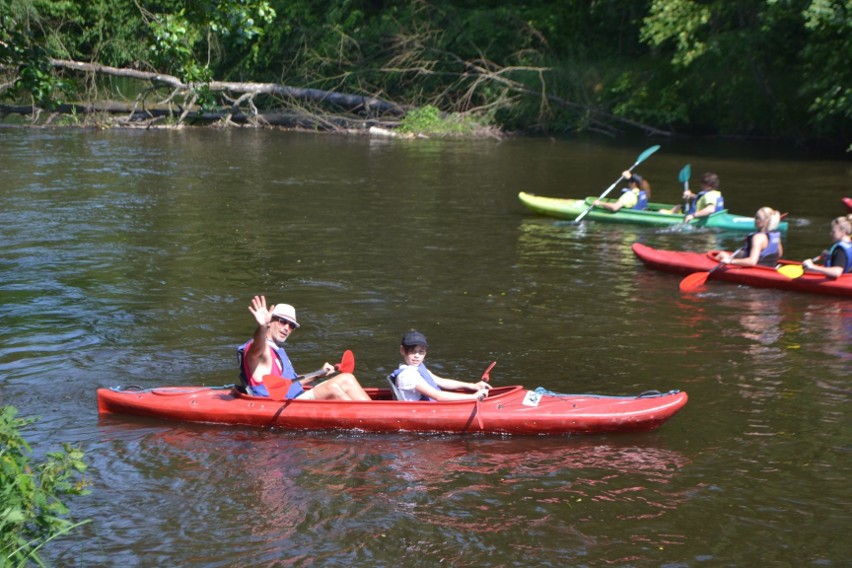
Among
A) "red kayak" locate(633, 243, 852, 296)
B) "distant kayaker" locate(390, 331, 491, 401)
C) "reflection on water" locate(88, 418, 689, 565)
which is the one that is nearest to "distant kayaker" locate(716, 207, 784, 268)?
"red kayak" locate(633, 243, 852, 296)

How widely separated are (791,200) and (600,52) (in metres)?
12.8

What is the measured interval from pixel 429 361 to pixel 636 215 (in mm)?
7225

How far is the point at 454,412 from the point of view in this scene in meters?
7.66

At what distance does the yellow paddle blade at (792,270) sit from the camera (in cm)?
1155

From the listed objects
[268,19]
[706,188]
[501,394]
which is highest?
[268,19]

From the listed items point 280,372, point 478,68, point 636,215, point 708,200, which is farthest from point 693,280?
point 478,68

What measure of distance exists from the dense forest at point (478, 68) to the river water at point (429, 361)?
604cm

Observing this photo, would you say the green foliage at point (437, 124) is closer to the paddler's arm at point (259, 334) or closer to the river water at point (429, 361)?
the river water at point (429, 361)

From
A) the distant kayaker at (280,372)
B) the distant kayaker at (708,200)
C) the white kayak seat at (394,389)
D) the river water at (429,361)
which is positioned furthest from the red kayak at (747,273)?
the distant kayaker at (280,372)

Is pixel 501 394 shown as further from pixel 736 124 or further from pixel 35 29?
pixel 35 29

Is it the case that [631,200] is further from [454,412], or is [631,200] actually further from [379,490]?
[379,490]

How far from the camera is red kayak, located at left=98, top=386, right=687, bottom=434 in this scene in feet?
25.0

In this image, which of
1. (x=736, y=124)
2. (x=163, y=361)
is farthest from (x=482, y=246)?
(x=736, y=124)

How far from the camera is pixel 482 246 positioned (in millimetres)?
14133
